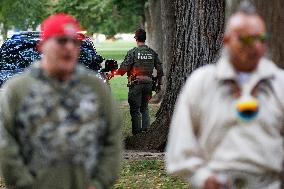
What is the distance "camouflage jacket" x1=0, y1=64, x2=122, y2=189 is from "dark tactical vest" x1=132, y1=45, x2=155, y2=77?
34.7 ft

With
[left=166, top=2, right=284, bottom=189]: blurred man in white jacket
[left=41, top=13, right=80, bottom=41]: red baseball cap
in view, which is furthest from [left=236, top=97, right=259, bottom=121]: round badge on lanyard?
[left=41, top=13, right=80, bottom=41]: red baseball cap

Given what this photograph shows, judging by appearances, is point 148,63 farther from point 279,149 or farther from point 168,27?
point 279,149

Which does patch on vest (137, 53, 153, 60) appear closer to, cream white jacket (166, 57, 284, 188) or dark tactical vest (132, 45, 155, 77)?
dark tactical vest (132, 45, 155, 77)

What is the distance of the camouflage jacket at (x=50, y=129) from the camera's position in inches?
184

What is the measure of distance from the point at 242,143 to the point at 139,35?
36.5 ft

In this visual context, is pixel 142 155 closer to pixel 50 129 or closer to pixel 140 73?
pixel 140 73

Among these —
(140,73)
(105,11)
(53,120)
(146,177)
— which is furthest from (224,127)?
(105,11)

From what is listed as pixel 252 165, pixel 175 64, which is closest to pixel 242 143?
pixel 252 165

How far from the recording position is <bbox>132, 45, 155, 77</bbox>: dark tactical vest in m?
15.3

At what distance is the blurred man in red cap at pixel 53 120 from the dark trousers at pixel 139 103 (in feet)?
36.8

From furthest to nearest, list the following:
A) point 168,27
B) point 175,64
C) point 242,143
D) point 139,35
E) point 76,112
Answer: point 168,27, point 139,35, point 175,64, point 76,112, point 242,143

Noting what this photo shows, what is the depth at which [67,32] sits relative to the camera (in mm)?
4688

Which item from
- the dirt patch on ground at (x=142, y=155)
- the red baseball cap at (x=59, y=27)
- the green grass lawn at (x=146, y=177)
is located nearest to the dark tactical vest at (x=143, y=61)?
the dirt patch on ground at (x=142, y=155)

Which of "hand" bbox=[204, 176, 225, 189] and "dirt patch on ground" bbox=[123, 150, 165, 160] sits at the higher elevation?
"hand" bbox=[204, 176, 225, 189]
